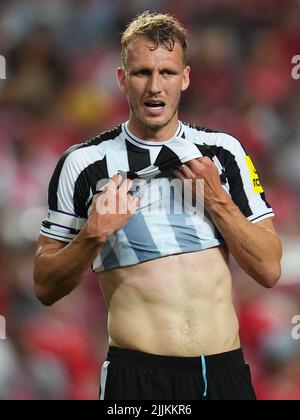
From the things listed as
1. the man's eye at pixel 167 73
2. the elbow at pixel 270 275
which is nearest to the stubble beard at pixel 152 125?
the man's eye at pixel 167 73

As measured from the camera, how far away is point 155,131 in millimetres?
2805

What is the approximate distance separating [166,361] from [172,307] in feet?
0.52

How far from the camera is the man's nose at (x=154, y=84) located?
106 inches

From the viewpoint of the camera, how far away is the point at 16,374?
453 cm

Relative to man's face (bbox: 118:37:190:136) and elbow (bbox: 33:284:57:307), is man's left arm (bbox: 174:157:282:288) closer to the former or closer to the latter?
man's face (bbox: 118:37:190:136)

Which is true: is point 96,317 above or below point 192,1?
below

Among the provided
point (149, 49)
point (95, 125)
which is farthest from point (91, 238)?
point (95, 125)

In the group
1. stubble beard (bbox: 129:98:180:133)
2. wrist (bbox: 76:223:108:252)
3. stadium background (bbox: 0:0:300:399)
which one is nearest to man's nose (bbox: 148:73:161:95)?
stubble beard (bbox: 129:98:180:133)

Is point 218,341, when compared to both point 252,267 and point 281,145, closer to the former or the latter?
point 252,267

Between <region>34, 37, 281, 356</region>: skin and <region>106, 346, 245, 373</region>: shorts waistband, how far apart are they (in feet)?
0.06

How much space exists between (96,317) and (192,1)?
8.98ft

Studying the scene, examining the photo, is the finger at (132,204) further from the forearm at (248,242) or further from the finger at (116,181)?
the forearm at (248,242)

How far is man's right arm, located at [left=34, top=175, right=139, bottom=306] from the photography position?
2.58 meters

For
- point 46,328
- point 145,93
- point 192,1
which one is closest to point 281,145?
point 192,1
